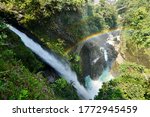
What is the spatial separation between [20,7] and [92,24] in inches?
293

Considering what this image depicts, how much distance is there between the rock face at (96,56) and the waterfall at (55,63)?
149cm

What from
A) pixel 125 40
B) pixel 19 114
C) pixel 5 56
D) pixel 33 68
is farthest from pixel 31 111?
pixel 125 40

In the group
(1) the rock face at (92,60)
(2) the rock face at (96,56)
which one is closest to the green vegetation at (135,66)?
(2) the rock face at (96,56)

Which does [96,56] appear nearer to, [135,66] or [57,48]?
[135,66]

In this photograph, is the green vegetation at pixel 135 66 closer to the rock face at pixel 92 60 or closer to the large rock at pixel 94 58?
the large rock at pixel 94 58

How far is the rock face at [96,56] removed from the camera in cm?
1352

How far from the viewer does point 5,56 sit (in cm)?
563

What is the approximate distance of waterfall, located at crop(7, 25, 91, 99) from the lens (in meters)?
9.77

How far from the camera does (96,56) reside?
48.8 ft

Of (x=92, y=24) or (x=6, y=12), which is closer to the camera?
(x=6, y=12)

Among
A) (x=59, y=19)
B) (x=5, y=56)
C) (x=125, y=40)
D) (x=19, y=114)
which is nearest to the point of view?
(x=19, y=114)

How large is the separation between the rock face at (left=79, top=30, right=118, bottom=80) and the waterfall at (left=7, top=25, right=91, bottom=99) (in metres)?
1.49

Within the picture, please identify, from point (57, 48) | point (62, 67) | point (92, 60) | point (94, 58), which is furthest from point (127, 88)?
point (94, 58)

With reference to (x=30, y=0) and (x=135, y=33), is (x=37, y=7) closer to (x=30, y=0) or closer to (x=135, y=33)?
(x=30, y=0)
